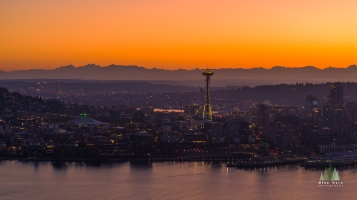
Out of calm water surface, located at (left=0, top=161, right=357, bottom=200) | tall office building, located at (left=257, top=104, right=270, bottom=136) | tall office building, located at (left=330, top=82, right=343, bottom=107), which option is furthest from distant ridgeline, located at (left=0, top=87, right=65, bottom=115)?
calm water surface, located at (left=0, top=161, right=357, bottom=200)

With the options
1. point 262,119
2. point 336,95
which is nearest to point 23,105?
point 262,119

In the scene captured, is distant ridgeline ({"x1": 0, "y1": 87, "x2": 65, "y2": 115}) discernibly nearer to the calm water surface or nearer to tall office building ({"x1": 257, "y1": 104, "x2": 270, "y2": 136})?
tall office building ({"x1": 257, "y1": 104, "x2": 270, "y2": 136})

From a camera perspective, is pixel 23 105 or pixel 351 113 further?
pixel 23 105

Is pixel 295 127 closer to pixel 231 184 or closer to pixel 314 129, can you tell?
pixel 314 129

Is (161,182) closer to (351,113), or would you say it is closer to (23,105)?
(351,113)

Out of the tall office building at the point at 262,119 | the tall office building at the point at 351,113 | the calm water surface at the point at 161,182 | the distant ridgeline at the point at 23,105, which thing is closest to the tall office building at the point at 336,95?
the tall office building at the point at 351,113

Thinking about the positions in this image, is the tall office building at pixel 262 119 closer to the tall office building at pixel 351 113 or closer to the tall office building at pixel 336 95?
the tall office building at pixel 351 113

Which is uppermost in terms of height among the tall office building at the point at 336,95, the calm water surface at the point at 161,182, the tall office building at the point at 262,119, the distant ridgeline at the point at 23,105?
the tall office building at the point at 336,95

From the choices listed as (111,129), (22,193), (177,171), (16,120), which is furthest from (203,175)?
(16,120)

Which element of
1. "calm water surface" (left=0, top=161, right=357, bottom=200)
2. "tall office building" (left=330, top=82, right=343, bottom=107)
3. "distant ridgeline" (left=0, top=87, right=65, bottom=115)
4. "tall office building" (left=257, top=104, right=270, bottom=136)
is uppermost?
"tall office building" (left=330, top=82, right=343, bottom=107)
